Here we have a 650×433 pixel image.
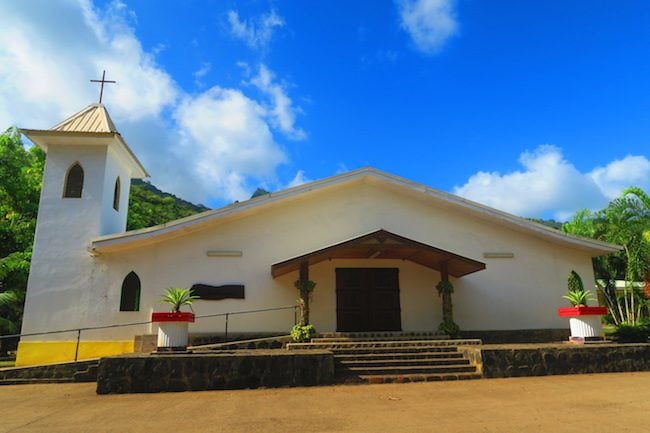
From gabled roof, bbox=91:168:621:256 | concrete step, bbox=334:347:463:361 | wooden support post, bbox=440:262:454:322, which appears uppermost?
gabled roof, bbox=91:168:621:256

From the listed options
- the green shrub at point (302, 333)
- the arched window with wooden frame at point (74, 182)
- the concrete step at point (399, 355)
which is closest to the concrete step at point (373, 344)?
the concrete step at point (399, 355)

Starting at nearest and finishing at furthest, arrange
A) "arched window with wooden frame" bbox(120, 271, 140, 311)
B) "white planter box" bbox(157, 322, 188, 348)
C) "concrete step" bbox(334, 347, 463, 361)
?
"white planter box" bbox(157, 322, 188, 348) → "concrete step" bbox(334, 347, 463, 361) → "arched window with wooden frame" bbox(120, 271, 140, 311)

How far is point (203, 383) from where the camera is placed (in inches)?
356

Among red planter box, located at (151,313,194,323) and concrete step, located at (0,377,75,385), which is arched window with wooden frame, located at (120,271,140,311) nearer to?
concrete step, located at (0,377,75,385)

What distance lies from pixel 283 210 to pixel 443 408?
30.8 ft

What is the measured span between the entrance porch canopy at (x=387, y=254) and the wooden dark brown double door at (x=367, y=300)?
0.61 m

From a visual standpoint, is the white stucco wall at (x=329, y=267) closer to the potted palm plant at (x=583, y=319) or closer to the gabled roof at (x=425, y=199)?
the gabled roof at (x=425, y=199)

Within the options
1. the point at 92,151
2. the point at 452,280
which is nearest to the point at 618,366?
the point at 452,280

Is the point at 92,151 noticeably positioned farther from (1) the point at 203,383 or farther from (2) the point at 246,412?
(2) the point at 246,412

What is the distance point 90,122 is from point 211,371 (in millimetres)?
10639

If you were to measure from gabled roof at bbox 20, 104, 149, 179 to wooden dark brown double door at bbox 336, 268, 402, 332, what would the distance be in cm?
842

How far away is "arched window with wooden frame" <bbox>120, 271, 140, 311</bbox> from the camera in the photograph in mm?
13789

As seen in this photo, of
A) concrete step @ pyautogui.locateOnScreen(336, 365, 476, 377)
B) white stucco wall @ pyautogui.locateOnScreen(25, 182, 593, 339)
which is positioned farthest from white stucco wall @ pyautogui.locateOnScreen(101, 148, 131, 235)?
concrete step @ pyautogui.locateOnScreen(336, 365, 476, 377)

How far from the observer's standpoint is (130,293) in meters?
13.9
